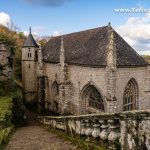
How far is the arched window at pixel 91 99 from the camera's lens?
27258 mm

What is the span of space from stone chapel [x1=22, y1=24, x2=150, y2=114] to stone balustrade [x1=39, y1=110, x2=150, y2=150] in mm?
16918

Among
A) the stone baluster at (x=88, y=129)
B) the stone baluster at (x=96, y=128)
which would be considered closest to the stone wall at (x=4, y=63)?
the stone baluster at (x=88, y=129)

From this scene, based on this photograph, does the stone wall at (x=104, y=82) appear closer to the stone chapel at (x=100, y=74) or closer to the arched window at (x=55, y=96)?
the stone chapel at (x=100, y=74)

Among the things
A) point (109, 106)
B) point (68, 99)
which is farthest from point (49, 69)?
point (109, 106)

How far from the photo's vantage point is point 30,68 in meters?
40.5

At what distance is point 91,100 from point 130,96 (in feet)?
13.0

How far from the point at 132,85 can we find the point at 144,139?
23568 millimetres

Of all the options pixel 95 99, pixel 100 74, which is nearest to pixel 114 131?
pixel 100 74

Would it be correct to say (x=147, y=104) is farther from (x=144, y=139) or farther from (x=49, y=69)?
(x=144, y=139)

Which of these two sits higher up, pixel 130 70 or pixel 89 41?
pixel 89 41

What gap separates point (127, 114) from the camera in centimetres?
482

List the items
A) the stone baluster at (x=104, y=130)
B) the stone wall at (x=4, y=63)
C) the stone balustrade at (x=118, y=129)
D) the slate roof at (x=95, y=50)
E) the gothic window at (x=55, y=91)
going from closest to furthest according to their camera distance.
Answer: the stone balustrade at (x=118, y=129)
the stone baluster at (x=104, y=130)
the slate roof at (x=95, y=50)
the stone wall at (x=4, y=63)
the gothic window at (x=55, y=91)

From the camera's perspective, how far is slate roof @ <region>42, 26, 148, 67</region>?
87.4 feet

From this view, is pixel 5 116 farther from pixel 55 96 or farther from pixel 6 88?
pixel 55 96
